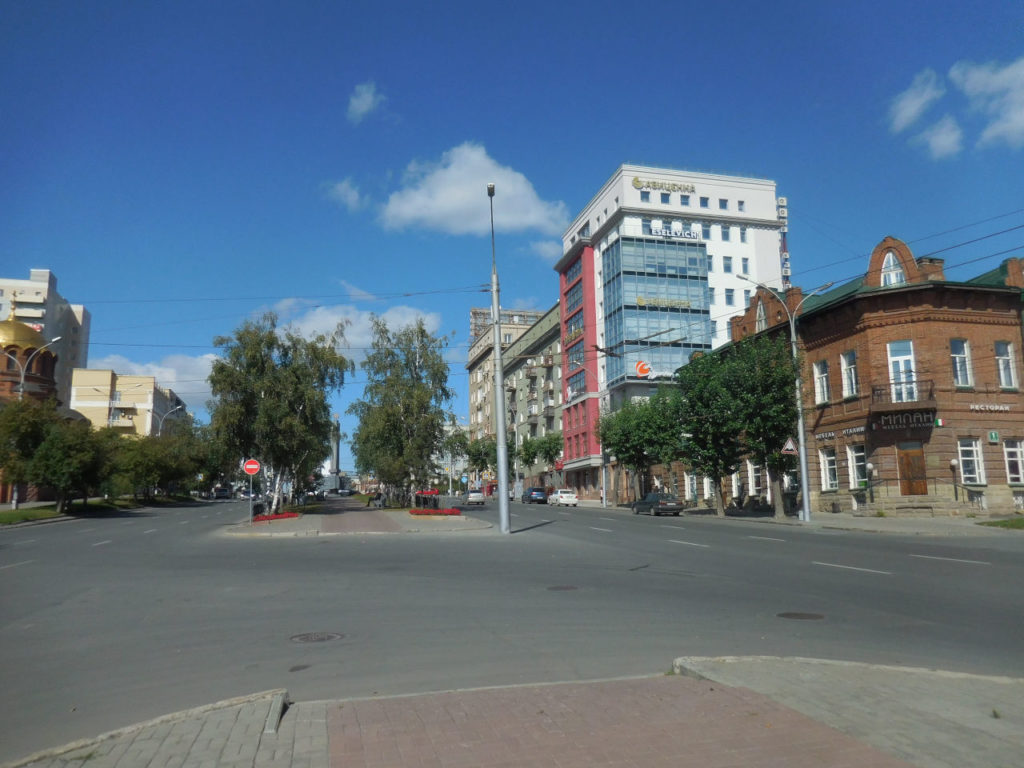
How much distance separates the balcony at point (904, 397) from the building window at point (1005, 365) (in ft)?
13.5

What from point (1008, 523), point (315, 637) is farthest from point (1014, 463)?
point (315, 637)

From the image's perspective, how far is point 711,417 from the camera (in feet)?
125

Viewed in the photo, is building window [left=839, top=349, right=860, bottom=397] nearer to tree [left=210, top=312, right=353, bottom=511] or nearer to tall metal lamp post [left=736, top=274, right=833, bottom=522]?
tall metal lamp post [left=736, top=274, right=833, bottom=522]

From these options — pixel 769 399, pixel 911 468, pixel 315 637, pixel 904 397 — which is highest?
pixel 769 399

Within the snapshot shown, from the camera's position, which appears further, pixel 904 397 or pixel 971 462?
pixel 904 397

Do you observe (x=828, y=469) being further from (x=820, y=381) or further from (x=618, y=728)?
(x=618, y=728)

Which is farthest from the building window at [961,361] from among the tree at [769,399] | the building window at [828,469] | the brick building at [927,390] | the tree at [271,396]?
the tree at [271,396]

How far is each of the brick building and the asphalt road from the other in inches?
620

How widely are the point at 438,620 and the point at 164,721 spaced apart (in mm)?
4550

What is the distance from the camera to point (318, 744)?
4.73 metres

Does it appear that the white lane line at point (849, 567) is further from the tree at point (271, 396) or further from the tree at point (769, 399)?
the tree at point (271, 396)

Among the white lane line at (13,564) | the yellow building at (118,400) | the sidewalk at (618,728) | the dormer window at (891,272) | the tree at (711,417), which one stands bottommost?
the sidewalk at (618,728)

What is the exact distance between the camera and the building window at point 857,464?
3572 cm

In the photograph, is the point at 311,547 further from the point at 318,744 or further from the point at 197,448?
the point at 197,448
